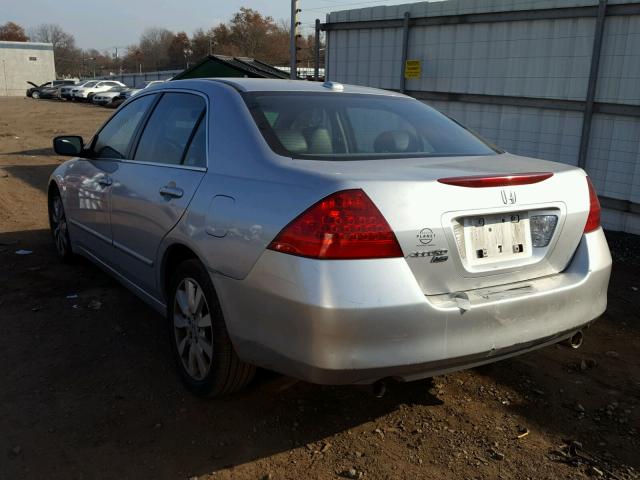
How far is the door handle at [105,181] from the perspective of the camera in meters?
4.09

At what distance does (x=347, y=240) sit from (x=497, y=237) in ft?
2.30

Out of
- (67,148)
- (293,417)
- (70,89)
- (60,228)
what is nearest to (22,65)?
(70,89)

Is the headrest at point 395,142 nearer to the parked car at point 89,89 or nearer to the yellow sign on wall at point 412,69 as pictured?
the yellow sign on wall at point 412,69

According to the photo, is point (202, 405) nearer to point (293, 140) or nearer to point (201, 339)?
point (201, 339)

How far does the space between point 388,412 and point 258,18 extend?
8068cm

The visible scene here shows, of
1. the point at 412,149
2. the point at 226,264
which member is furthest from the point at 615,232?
the point at 226,264

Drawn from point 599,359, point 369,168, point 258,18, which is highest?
point 258,18

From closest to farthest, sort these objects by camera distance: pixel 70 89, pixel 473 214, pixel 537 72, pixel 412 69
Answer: pixel 473 214 → pixel 537 72 → pixel 412 69 → pixel 70 89

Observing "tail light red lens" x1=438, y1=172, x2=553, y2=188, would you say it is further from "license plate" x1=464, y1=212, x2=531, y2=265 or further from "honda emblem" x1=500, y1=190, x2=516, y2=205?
"license plate" x1=464, y1=212, x2=531, y2=265

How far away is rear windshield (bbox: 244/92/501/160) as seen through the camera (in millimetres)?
2984

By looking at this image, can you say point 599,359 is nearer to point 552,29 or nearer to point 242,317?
point 242,317

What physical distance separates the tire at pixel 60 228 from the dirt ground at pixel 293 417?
114 centimetres

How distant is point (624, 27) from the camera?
21.6ft

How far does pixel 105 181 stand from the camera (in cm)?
417
